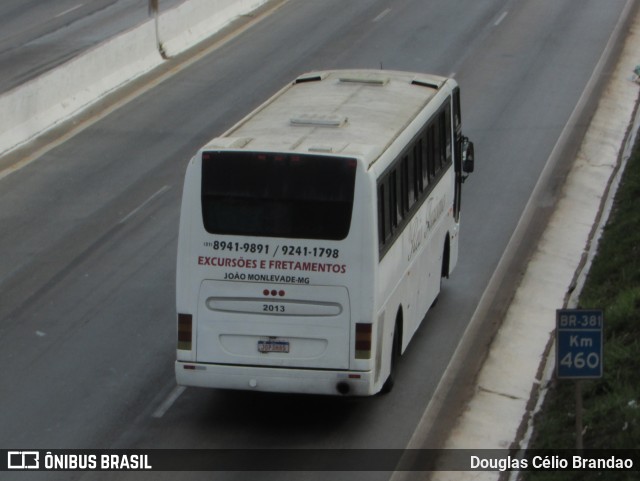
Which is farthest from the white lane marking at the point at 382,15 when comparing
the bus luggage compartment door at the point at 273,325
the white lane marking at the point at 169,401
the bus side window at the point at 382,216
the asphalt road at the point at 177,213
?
the bus luggage compartment door at the point at 273,325

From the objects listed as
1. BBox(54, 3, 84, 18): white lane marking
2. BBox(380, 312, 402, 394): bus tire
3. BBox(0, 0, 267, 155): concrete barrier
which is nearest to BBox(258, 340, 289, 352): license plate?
BBox(380, 312, 402, 394): bus tire

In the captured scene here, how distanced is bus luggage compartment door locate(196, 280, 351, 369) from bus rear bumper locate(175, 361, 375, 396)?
8 centimetres

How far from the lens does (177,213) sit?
2308 cm

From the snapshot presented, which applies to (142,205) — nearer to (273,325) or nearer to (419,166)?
(419,166)

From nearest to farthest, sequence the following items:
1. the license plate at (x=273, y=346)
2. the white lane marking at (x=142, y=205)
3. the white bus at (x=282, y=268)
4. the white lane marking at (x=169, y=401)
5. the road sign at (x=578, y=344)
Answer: the road sign at (x=578, y=344), the white bus at (x=282, y=268), the license plate at (x=273, y=346), the white lane marking at (x=169, y=401), the white lane marking at (x=142, y=205)

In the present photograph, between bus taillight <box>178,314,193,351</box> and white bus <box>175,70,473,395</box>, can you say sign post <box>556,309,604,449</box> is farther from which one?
bus taillight <box>178,314,193,351</box>

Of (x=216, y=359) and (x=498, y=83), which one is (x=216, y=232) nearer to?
(x=216, y=359)

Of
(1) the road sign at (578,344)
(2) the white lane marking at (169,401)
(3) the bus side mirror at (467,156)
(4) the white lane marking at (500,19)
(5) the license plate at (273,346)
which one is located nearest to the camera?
(1) the road sign at (578,344)

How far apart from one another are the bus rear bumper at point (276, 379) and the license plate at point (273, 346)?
0.20m

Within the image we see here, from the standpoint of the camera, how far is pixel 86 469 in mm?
13688

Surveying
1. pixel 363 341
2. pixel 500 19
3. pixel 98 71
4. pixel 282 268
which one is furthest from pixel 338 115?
pixel 500 19

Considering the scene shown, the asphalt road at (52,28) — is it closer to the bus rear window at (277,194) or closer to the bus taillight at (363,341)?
the bus rear window at (277,194)

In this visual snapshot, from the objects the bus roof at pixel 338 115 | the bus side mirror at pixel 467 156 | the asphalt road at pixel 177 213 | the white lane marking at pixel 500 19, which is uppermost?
Result: the bus roof at pixel 338 115

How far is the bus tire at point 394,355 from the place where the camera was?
51.2ft
